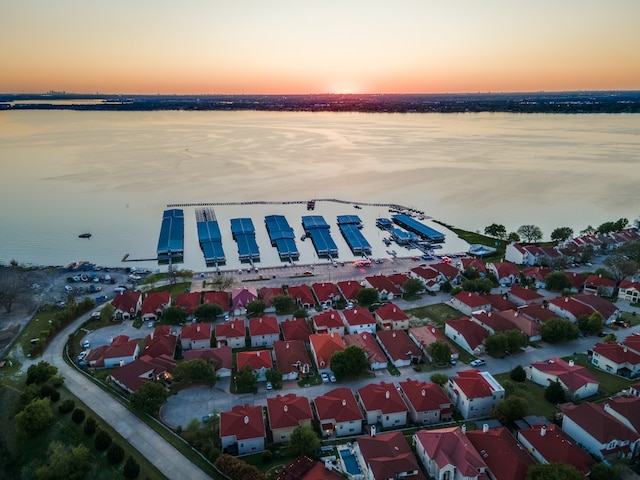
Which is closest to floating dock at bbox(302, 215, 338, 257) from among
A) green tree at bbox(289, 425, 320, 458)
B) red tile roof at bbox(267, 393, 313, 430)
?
red tile roof at bbox(267, 393, 313, 430)

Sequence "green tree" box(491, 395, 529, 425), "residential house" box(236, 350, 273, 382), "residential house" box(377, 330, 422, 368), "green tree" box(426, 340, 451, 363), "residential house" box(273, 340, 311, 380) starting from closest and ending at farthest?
"green tree" box(491, 395, 529, 425)
"residential house" box(236, 350, 273, 382)
"residential house" box(273, 340, 311, 380)
"green tree" box(426, 340, 451, 363)
"residential house" box(377, 330, 422, 368)

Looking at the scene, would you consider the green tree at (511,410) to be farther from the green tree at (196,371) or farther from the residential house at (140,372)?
the residential house at (140,372)

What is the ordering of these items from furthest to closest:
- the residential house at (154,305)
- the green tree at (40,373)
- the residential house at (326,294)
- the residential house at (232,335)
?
the residential house at (326,294)
the residential house at (154,305)
the residential house at (232,335)
the green tree at (40,373)

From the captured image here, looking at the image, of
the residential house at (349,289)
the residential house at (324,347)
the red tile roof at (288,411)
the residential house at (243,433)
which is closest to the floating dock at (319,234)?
the residential house at (349,289)

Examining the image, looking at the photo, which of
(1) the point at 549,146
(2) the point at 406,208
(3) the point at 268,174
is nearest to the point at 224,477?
(2) the point at 406,208

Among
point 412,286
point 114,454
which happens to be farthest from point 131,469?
point 412,286

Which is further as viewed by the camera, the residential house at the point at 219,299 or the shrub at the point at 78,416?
the residential house at the point at 219,299

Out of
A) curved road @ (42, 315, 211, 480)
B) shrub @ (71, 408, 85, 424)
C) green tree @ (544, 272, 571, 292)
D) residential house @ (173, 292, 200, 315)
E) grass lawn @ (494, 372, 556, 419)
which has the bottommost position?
curved road @ (42, 315, 211, 480)

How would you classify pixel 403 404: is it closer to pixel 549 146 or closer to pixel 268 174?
pixel 268 174

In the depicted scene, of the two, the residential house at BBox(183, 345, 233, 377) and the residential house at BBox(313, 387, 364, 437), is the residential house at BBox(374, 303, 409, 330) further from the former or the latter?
the residential house at BBox(183, 345, 233, 377)
